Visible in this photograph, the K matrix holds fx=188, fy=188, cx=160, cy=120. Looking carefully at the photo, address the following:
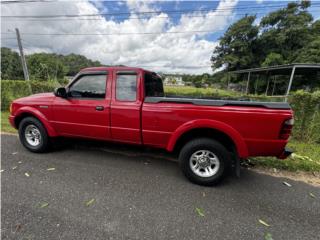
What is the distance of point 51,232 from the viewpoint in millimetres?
2100

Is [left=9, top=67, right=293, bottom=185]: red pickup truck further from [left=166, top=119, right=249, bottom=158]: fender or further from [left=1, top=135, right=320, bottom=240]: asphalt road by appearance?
[left=1, top=135, right=320, bottom=240]: asphalt road

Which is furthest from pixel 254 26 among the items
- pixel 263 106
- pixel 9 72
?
pixel 9 72

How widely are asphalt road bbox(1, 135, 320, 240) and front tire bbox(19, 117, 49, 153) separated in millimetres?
363

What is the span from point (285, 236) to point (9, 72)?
8197 cm

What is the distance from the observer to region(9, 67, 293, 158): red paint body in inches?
110

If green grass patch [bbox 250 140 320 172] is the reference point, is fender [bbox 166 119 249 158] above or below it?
above

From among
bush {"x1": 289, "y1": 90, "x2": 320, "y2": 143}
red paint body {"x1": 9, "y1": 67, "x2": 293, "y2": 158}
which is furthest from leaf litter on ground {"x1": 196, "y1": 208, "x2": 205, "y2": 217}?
bush {"x1": 289, "y1": 90, "x2": 320, "y2": 143}

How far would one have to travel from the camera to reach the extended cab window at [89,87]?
12.2ft

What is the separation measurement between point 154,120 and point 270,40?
35301mm

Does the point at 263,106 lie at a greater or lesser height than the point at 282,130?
greater

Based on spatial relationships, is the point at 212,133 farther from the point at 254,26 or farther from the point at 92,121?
the point at 254,26

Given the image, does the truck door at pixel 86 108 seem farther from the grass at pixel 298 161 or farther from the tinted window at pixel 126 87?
the grass at pixel 298 161

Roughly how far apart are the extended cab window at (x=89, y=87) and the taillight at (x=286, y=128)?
3.07 m

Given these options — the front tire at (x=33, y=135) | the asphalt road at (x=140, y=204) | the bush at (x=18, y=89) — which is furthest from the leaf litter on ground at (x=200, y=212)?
the bush at (x=18, y=89)
